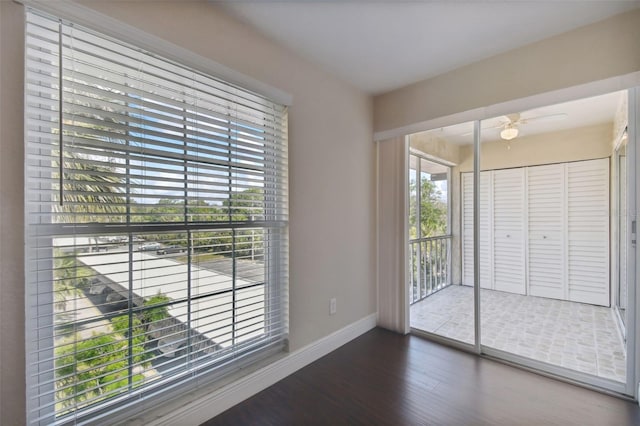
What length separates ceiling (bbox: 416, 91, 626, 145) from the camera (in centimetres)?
219

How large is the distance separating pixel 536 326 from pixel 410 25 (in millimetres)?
2985

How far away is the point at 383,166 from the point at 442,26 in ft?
4.33

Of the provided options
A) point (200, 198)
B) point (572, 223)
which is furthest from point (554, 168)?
point (200, 198)

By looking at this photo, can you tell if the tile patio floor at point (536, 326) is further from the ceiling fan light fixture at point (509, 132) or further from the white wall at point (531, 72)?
the white wall at point (531, 72)

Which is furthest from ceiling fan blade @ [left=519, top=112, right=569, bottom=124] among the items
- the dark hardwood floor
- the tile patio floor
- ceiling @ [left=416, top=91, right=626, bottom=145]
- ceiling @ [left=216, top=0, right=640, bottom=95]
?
the dark hardwood floor

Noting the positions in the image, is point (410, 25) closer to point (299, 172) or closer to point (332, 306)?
point (299, 172)

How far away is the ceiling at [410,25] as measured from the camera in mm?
1640

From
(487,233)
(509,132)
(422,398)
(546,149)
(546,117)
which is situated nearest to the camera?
(422,398)

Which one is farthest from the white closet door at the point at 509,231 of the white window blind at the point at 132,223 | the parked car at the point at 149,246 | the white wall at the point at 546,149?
the parked car at the point at 149,246

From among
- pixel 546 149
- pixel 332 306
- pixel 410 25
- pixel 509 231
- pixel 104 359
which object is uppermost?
pixel 410 25

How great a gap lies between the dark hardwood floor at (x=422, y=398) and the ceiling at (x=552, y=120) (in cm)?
195

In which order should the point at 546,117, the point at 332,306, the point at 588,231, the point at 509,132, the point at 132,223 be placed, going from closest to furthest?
the point at 132,223
the point at 332,306
the point at 546,117
the point at 509,132
the point at 588,231

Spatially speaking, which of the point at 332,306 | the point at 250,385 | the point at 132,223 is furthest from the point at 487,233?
the point at 132,223

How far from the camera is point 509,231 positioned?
11.8 feet
